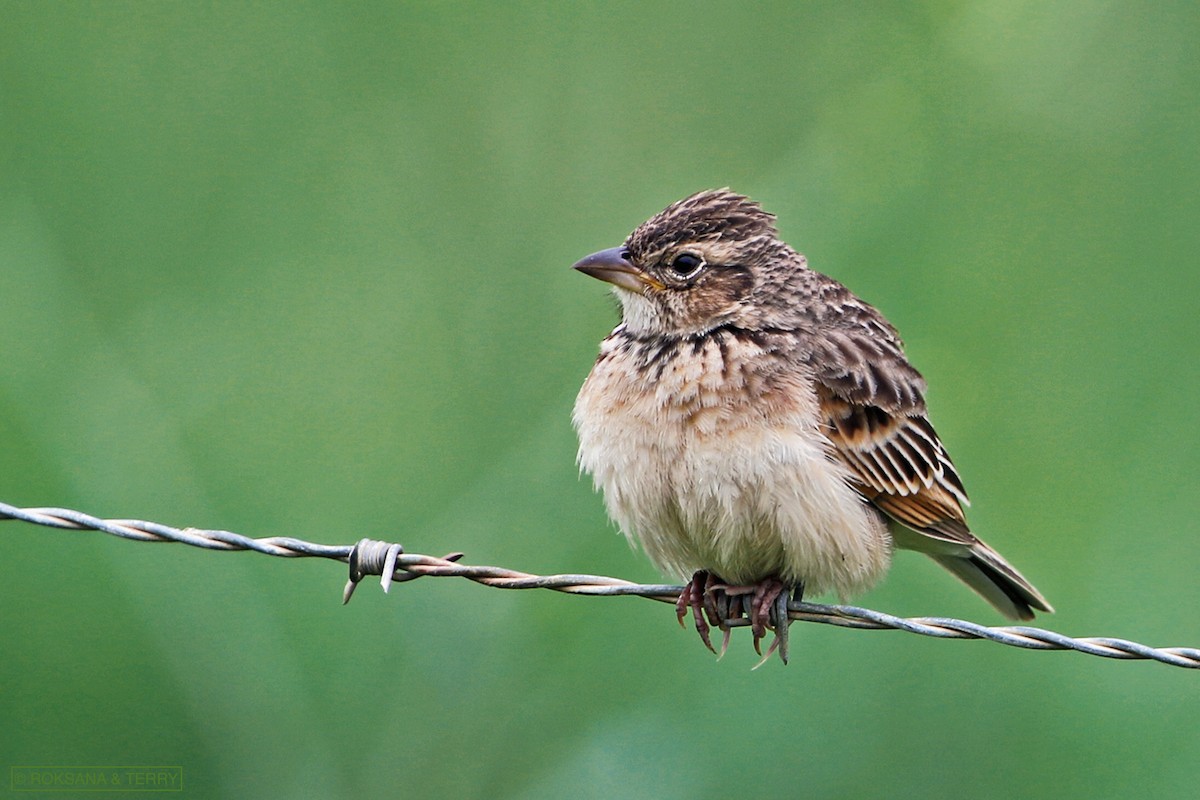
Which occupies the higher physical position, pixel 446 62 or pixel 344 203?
pixel 446 62

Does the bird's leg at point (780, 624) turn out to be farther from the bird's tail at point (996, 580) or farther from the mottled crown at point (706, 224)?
the mottled crown at point (706, 224)

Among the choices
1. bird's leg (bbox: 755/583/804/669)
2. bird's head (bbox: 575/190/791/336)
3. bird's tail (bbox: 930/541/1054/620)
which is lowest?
bird's leg (bbox: 755/583/804/669)

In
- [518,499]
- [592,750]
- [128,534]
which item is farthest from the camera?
[518,499]

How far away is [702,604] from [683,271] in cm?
112

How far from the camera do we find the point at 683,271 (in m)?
4.76

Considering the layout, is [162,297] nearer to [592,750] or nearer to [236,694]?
→ [236,694]

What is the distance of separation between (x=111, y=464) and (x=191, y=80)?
202 cm

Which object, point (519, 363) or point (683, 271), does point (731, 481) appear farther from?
point (519, 363)

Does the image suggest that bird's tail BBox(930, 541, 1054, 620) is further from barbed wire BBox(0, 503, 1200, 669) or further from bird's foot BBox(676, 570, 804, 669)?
barbed wire BBox(0, 503, 1200, 669)

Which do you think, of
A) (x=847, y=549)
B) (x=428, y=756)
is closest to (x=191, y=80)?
(x=428, y=756)

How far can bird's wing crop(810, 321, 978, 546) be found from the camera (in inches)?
176

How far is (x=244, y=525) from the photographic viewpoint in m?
5.23

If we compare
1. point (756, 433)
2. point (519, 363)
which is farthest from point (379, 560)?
point (519, 363)

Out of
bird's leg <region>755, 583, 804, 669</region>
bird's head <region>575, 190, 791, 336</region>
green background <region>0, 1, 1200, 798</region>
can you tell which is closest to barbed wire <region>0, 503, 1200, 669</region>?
bird's leg <region>755, 583, 804, 669</region>
